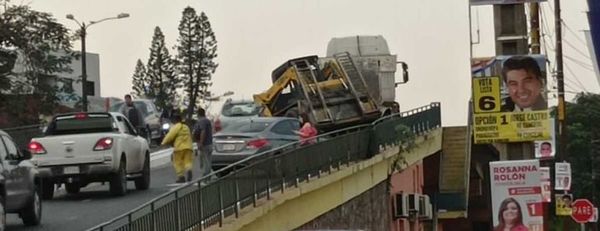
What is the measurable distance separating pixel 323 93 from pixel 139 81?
297 feet

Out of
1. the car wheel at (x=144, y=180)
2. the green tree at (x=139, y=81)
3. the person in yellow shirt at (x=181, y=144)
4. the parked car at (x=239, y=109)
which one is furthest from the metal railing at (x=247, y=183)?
the green tree at (x=139, y=81)

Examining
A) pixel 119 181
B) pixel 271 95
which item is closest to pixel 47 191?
pixel 119 181

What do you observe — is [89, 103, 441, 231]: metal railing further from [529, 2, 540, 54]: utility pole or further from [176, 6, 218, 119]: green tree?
[176, 6, 218, 119]: green tree

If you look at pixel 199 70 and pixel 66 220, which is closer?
pixel 66 220

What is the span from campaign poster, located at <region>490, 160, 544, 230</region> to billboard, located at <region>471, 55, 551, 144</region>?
43cm

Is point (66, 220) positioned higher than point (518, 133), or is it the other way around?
point (518, 133)

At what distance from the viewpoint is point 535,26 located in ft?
84.8

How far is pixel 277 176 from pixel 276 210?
0.60 meters

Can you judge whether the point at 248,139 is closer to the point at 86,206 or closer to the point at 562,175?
the point at 86,206

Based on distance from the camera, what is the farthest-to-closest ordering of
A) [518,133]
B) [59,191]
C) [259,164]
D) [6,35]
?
[6,35] → [59,191] → [259,164] → [518,133]

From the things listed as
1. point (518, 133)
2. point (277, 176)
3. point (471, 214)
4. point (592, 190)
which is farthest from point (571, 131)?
point (518, 133)

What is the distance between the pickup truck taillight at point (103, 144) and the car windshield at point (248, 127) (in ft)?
10.7

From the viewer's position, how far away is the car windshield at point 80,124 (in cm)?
2411

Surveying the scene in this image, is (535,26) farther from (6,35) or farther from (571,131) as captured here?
(571,131)
